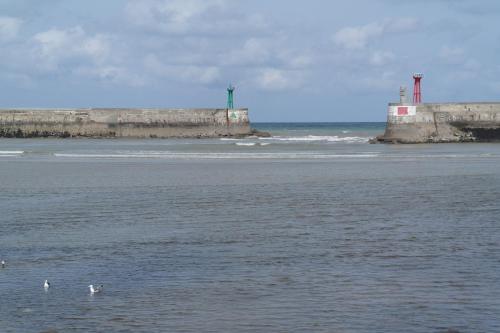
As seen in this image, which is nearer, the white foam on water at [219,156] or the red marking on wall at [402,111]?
the white foam on water at [219,156]

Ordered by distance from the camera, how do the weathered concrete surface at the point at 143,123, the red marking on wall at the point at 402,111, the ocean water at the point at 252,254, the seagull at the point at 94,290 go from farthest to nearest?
1. the weathered concrete surface at the point at 143,123
2. the red marking on wall at the point at 402,111
3. the seagull at the point at 94,290
4. the ocean water at the point at 252,254

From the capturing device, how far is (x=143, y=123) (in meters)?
57.9

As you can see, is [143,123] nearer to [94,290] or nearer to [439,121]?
[439,121]

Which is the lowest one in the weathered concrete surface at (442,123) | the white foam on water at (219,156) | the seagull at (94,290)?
the seagull at (94,290)

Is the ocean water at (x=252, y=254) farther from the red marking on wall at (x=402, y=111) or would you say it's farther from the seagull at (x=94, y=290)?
the red marking on wall at (x=402, y=111)

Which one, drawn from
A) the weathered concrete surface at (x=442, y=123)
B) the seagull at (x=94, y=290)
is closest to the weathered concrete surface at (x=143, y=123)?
the weathered concrete surface at (x=442, y=123)

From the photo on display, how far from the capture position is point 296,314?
8.46m

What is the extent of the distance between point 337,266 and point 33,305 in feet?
13.0

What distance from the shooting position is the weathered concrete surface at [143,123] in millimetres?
56875

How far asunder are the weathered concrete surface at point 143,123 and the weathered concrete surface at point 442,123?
41.7 feet

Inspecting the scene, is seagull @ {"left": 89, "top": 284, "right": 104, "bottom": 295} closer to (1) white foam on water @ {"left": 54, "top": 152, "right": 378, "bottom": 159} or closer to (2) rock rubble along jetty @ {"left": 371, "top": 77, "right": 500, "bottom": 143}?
(1) white foam on water @ {"left": 54, "top": 152, "right": 378, "bottom": 159}

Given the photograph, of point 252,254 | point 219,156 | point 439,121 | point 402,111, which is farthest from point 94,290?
point 439,121

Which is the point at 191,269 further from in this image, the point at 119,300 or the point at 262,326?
the point at 262,326

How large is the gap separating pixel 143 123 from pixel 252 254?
155 feet
